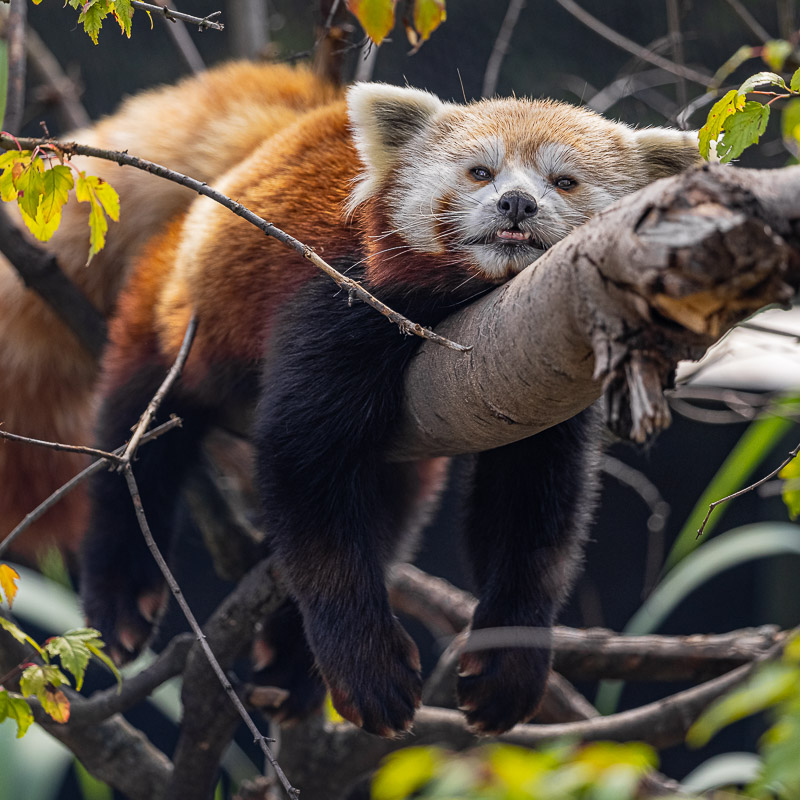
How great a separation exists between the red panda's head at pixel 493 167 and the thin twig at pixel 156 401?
0.39 m

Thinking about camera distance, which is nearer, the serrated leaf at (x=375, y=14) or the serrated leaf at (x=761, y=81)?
the serrated leaf at (x=375, y=14)

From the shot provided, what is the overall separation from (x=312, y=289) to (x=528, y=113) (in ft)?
1.54

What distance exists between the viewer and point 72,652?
1.26m

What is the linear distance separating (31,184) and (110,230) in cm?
120

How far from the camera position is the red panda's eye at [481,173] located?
4.90ft

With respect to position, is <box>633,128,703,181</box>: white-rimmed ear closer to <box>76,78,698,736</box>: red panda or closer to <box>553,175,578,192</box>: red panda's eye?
<box>76,78,698,736</box>: red panda

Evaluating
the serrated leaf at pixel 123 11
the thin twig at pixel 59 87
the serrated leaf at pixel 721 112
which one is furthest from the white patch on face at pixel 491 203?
the thin twig at pixel 59 87

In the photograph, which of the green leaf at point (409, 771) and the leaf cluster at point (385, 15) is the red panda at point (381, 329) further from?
the green leaf at point (409, 771)

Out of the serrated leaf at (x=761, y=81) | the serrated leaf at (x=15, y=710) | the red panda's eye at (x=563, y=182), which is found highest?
the serrated leaf at (x=761, y=81)

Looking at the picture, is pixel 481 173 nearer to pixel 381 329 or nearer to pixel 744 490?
pixel 381 329

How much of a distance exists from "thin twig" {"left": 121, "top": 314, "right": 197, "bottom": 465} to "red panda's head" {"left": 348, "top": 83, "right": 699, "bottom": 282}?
1.28 feet

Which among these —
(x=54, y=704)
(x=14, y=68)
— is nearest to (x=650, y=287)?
(x=54, y=704)

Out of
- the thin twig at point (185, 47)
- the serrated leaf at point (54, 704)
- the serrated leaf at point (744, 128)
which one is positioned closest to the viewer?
the serrated leaf at point (744, 128)

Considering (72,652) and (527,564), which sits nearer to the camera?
(72,652)
